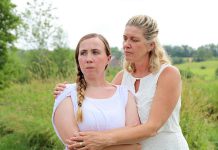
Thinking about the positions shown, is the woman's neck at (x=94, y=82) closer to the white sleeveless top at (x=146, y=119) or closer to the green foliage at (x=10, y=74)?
the white sleeveless top at (x=146, y=119)

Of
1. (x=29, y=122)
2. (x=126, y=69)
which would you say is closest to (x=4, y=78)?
(x=29, y=122)

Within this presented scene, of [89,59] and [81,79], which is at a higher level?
[89,59]

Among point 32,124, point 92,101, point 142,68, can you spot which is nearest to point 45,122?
point 32,124

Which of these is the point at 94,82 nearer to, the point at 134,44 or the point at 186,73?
the point at 134,44

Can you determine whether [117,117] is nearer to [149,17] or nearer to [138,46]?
[138,46]

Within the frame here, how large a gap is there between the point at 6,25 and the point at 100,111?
11.3m

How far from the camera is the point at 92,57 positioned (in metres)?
2.59

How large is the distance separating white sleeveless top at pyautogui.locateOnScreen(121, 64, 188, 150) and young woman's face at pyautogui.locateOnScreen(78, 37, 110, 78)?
0.38 m

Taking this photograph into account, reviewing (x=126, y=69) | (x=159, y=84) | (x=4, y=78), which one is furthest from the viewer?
(x=4, y=78)

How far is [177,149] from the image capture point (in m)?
2.93

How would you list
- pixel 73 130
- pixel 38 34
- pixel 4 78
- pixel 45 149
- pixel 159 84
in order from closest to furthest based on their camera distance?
1. pixel 73 130
2. pixel 159 84
3. pixel 45 149
4. pixel 4 78
5. pixel 38 34

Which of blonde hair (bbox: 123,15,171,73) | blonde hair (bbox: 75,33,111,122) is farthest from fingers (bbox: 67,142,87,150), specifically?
blonde hair (bbox: 123,15,171,73)

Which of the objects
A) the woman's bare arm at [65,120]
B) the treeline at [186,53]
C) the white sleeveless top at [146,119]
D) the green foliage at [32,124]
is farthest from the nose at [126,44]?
the treeline at [186,53]

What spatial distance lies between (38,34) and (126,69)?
17.9 meters
